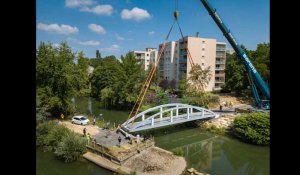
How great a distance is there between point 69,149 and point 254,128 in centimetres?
1243

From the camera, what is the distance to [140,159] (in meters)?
13.2

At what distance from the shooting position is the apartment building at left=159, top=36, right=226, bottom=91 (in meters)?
42.3

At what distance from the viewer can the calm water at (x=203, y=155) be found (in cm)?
1308

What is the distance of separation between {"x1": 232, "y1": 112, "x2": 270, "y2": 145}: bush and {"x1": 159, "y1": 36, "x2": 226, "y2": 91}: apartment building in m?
22.5

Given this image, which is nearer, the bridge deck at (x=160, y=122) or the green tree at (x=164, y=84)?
the bridge deck at (x=160, y=122)

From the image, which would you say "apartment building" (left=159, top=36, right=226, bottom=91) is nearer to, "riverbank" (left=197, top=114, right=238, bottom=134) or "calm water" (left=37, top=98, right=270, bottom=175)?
"riverbank" (left=197, top=114, right=238, bottom=134)

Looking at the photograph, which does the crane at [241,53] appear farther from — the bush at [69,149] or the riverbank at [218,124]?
the bush at [69,149]

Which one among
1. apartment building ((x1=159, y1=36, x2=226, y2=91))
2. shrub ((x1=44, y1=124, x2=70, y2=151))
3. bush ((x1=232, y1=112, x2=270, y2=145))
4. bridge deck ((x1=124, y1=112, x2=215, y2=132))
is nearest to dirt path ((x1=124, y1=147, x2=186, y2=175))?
bridge deck ((x1=124, y1=112, x2=215, y2=132))

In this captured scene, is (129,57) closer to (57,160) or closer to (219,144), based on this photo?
(219,144)

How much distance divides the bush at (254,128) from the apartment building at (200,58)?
2255cm

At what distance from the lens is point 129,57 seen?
29.8 m

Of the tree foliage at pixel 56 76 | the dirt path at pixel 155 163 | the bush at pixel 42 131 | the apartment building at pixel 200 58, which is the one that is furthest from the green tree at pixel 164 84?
the dirt path at pixel 155 163
